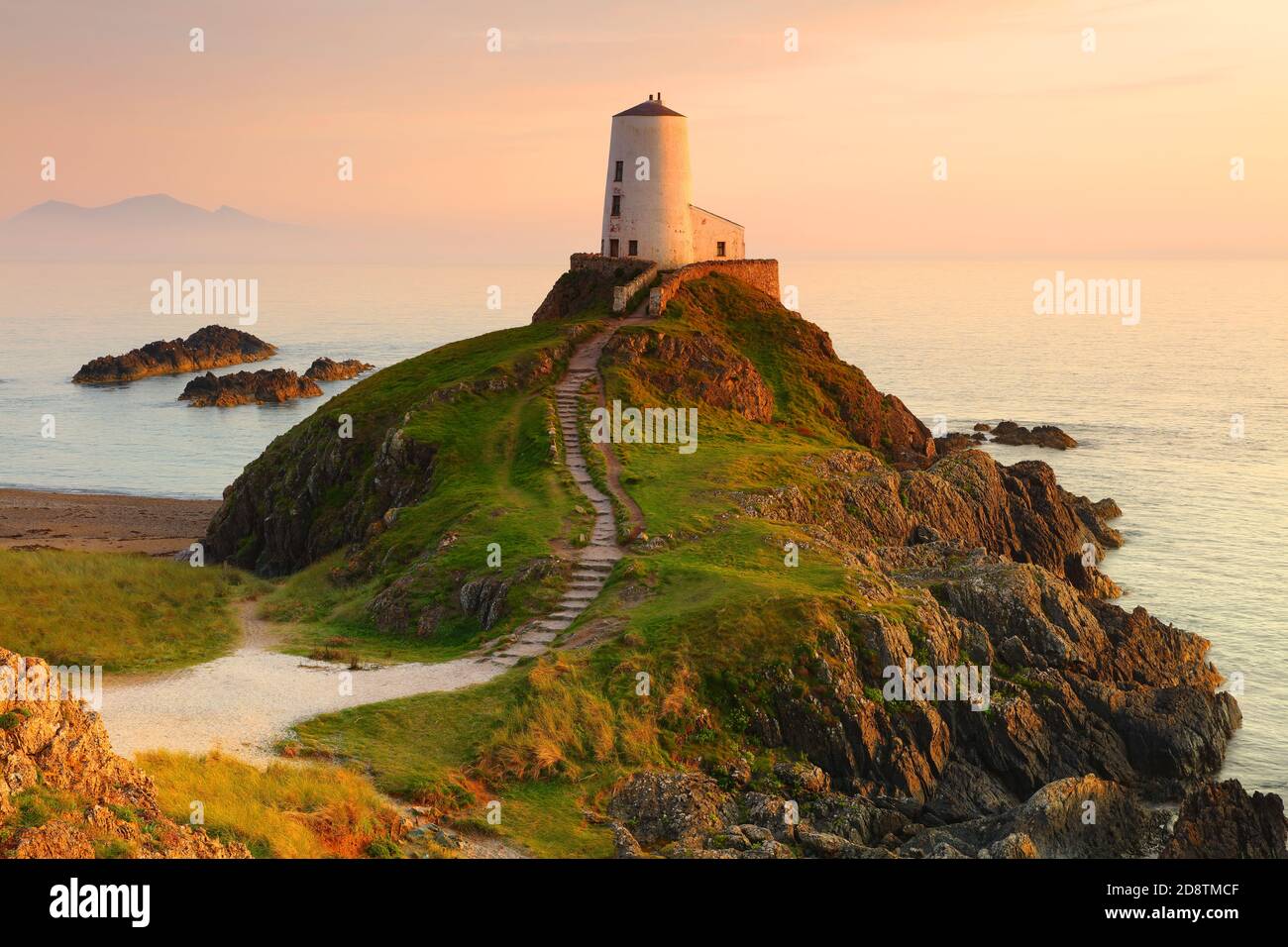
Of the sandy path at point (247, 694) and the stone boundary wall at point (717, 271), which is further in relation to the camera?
the stone boundary wall at point (717, 271)

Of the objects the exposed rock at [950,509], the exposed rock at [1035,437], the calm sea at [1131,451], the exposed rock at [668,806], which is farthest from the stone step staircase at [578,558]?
the exposed rock at [1035,437]

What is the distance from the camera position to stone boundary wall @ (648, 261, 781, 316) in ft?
276

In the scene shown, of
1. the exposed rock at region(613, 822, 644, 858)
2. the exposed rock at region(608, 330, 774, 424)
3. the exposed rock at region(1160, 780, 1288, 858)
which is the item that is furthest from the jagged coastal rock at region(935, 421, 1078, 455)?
the exposed rock at region(613, 822, 644, 858)

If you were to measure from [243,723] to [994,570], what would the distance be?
2781 cm

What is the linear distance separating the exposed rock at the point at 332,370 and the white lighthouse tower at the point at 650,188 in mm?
93173

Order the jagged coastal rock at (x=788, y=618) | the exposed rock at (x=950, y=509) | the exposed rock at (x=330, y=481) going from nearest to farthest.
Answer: the jagged coastal rock at (x=788, y=618)
the exposed rock at (x=950, y=509)
the exposed rock at (x=330, y=481)

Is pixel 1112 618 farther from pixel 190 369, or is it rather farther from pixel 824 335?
pixel 190 369

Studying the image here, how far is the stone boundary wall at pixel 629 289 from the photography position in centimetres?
8431

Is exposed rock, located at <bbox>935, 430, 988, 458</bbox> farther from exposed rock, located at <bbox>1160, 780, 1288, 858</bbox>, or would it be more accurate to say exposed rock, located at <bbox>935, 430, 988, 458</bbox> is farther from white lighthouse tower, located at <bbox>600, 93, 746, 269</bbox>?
exposed rock, located at <bbox>1160, 780, 1288, 858</bbox>

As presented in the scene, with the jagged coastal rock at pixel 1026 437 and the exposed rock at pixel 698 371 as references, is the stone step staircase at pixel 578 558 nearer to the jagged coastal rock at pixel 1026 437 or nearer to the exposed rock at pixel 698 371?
the exposed rock at pixel 698 371

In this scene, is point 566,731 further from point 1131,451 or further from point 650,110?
point 1131,451

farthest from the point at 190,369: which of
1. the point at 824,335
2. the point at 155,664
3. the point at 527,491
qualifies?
the point at 155,664

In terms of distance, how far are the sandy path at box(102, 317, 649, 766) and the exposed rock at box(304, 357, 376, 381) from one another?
5207 inches

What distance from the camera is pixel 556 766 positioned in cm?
3462
